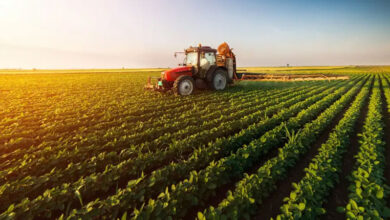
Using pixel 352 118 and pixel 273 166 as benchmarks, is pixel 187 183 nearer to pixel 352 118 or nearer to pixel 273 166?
pixel 273 166

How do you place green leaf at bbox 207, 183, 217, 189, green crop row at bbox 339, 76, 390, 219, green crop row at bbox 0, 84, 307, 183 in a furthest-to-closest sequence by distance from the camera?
green crop row at bbox 0, 84, 307, 183 → green leaf at bbox 207, 183, 217, 189 → green crop row at bbox 339, 76, 390, 219

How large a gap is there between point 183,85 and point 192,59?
5.64 feet

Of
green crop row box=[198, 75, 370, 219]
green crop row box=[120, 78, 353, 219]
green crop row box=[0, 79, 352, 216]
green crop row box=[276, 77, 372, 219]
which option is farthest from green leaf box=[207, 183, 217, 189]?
green crop row box=[0, 79, 352, 216]

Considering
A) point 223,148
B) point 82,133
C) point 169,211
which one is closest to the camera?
point 169,211

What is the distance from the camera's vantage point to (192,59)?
10727 mm

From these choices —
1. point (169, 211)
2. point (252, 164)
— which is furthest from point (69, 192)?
point (252, 164)

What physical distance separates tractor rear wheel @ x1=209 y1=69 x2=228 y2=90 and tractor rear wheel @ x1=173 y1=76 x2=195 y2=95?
1.33 m

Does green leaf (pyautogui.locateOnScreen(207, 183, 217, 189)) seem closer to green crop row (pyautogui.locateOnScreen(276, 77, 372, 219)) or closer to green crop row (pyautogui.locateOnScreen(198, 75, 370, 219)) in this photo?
green crop row (pyautogui.locateOnScreen(198, 75, 370, 219))

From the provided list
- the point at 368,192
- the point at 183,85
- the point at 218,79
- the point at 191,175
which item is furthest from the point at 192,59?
the point at 368,192

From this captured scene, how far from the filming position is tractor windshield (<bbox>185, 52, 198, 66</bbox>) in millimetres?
10541

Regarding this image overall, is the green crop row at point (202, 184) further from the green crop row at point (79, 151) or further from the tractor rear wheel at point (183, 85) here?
the tractor rear wheel at point (183, 85)

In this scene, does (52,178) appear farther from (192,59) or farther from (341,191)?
(192,59)

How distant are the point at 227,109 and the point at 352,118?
412cm

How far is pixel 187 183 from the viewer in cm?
270
